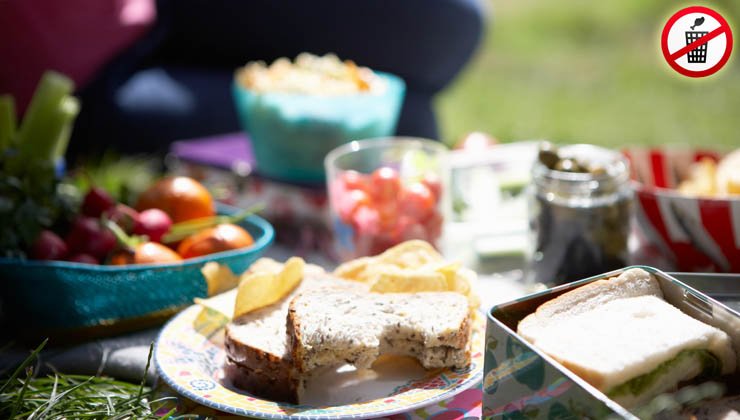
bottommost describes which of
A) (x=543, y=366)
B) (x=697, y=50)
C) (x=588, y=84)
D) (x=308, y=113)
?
(x=588, y=84)

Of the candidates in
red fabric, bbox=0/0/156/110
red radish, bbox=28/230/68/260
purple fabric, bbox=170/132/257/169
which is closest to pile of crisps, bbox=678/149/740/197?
purple fabric, bbox=170/132/257/169

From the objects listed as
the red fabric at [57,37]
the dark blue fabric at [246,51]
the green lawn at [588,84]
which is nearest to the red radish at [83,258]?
the red fabric at [57,37]

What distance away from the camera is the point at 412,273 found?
1.01 m

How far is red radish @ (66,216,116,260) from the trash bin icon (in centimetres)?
82

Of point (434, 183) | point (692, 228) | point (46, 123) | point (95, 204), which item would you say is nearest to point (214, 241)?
point (95, 204)

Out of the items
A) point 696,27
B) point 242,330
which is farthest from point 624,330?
point 242,330

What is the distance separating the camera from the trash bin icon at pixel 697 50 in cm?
70

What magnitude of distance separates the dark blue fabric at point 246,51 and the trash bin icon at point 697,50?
175 centimetres

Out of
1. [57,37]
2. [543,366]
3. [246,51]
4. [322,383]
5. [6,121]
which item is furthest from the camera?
[246,51]

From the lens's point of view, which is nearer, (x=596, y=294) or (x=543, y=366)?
(x=543, y=366)

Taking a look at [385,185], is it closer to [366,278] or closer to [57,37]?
[366,278]

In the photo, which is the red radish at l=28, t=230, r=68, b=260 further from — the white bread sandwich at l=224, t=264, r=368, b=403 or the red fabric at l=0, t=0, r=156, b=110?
the red fabric at l=0, t=0, r=156, b=110

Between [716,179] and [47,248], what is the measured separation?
99cm

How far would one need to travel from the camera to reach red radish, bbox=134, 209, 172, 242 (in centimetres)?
124
